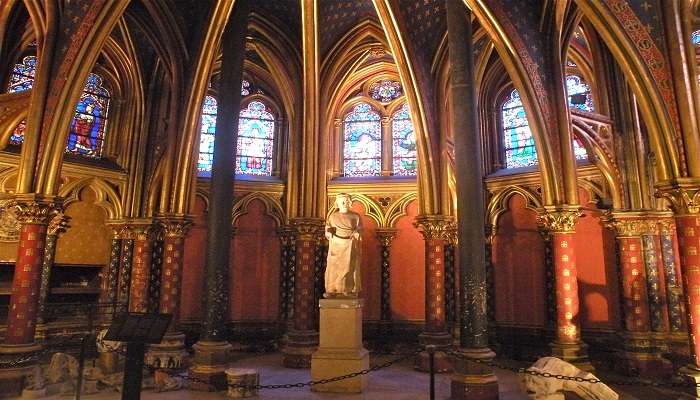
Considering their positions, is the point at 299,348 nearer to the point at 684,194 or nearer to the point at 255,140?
the point at 255,140

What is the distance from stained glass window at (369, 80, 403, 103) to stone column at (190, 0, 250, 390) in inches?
331

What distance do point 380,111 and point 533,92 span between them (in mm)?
7213

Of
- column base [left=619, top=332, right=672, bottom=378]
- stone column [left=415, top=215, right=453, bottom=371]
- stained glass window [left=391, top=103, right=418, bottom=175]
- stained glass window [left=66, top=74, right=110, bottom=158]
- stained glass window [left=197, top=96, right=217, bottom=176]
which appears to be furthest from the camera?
stained glass window [left=391, top=103, right=418, bottom=175]

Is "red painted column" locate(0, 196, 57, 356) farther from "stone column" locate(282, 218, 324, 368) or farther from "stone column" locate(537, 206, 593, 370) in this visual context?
"stone column" locate(537, 206, 593, 370)

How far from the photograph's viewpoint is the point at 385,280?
53.4 ft

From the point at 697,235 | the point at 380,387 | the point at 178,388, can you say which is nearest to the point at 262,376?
the point at 178,388

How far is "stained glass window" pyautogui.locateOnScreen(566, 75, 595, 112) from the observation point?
15.3 metres

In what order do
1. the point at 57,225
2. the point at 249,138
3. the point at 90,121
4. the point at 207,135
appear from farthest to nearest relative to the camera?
the point at 249,138 → the point at 207,135 → the point at 90,121 → the point at 57,225

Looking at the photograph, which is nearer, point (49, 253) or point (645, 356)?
point (645, 356)

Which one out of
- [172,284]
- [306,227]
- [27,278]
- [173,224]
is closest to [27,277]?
[27,278]

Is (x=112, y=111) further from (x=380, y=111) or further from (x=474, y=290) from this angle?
(x=474, y=290)

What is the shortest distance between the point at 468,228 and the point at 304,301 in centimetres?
596

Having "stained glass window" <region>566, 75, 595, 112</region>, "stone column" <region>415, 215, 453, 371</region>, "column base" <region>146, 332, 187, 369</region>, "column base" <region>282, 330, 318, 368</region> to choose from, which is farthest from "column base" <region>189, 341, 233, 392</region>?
"stained glass window" <region>566, 75, 595, 112</region>

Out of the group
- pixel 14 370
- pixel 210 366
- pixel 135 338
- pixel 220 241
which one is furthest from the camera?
pixel 220 241
